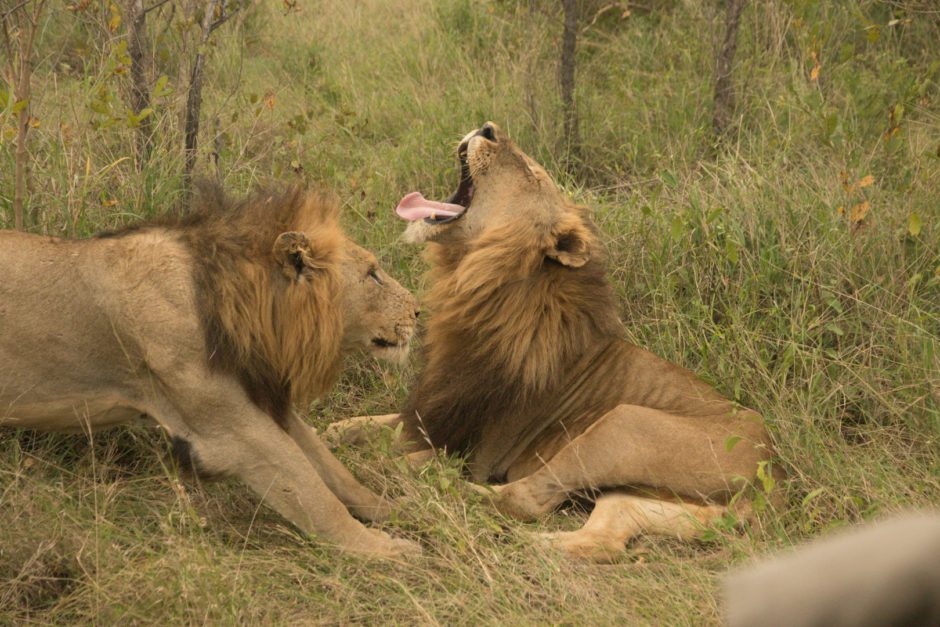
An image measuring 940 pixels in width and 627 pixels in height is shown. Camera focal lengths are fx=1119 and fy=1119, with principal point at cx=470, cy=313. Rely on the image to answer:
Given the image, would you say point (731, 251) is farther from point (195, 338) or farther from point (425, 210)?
point (195, 338)

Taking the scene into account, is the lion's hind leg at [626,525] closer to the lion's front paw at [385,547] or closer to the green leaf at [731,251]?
the lion's front paw at [385,547]

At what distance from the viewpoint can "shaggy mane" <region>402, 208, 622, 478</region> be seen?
3.98 metres

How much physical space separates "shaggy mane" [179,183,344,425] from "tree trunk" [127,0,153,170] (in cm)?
136

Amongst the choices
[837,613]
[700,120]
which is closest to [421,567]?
[837,613]

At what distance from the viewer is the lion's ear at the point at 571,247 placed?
4.02m

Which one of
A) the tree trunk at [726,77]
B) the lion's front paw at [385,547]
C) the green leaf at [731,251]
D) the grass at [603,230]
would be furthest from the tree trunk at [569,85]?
the lion's front paw at [385,547]

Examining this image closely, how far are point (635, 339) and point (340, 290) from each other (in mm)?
Result: 1592

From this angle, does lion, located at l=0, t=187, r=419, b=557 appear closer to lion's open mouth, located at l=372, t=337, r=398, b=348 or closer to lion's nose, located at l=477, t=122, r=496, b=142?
lion's open mouth, located at l=372, t=337, r=398, b=348

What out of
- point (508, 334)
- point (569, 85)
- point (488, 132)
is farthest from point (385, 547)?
point (569, 85)

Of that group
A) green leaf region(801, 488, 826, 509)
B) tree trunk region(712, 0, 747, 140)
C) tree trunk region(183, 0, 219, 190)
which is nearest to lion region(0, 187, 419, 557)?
green leaf region(801, 488, 826, 509)

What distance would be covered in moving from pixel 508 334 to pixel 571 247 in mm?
Answer: 400

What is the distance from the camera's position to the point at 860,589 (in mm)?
843

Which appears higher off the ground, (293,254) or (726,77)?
(726,77)

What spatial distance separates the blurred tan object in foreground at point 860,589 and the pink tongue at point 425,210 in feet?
11.3
